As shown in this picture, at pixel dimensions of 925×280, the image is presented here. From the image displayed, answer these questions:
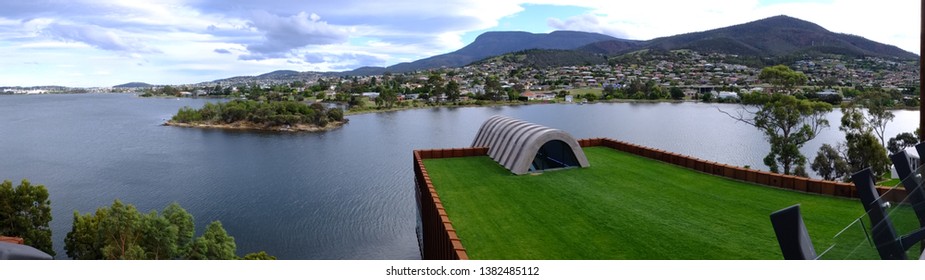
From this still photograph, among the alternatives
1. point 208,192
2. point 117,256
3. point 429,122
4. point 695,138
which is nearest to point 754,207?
point 117,256

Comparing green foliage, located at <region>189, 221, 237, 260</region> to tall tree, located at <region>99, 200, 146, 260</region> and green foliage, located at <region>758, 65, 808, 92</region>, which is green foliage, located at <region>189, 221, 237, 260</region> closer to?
tall tree, located at <region>99, 200, 146, 260</region>

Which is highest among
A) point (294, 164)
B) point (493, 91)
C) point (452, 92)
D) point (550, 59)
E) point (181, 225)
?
point (550, 59)

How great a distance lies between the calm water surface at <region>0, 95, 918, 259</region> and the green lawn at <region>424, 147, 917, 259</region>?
8.30m

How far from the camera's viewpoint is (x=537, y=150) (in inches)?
569

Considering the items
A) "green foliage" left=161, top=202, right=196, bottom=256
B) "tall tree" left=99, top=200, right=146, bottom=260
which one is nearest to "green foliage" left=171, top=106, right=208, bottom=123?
"green foliage" left=161, top=202, right=196, bottom=256

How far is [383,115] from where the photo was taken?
76.8 metres

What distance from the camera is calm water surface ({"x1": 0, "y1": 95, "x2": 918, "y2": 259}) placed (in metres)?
22.6

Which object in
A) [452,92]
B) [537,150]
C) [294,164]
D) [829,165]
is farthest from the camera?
[452,92]

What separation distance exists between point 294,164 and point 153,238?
76.4 ft

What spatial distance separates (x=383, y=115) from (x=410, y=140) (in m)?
28.5

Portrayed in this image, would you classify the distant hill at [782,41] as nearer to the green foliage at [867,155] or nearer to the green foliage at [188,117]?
the green foliage at [867,155]

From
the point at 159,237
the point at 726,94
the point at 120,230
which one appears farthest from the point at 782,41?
the point at 120,230

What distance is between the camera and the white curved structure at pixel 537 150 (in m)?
14.4

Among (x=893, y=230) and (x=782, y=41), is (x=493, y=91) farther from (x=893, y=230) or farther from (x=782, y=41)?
(x=782, y=41)
